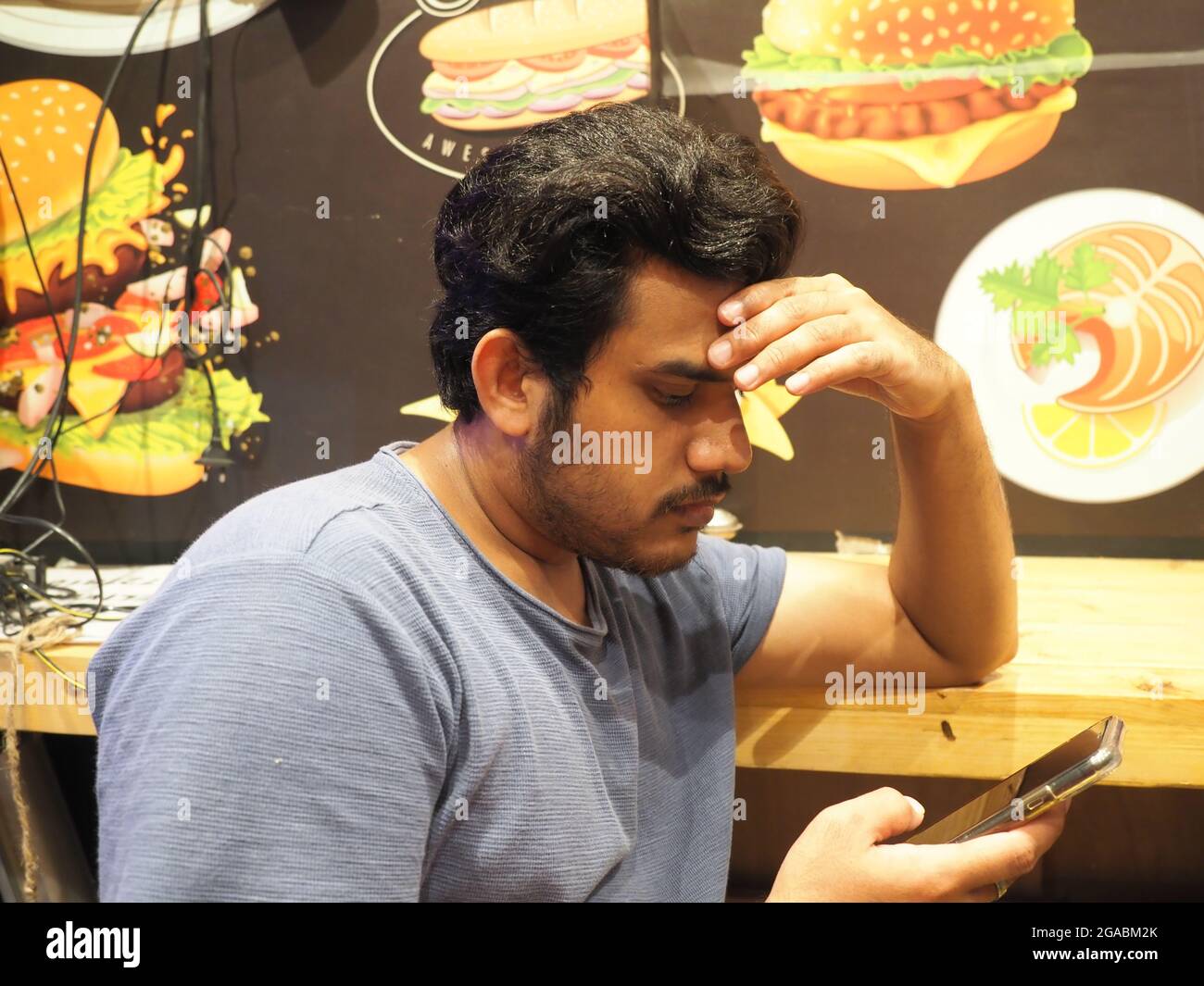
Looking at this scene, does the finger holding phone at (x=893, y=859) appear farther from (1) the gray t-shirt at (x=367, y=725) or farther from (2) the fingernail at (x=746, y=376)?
(2) the fingernail at (x=746, y=376)

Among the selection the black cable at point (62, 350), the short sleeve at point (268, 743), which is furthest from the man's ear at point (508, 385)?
the black cable at point (62, 350)

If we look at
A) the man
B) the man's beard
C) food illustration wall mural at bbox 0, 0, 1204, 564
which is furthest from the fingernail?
food illustration wall mural at bbox 0, 0, 1204, 564

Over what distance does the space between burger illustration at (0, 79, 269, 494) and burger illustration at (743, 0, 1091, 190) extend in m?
0.92

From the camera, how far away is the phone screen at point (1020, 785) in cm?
87

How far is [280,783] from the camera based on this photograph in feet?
2.21

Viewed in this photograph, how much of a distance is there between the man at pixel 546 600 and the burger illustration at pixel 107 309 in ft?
2.76

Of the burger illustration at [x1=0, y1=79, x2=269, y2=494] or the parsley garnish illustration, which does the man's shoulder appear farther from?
the parsley garnish illustration

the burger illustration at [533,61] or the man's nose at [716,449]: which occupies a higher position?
the burger illustration at [533,61]

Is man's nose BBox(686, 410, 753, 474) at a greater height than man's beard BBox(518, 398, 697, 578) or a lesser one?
greater

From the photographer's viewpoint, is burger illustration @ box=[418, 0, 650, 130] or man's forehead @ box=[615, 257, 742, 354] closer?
man's forehead @ box=[615, 257, 742, 354]

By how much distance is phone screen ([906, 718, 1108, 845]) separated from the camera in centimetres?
87
